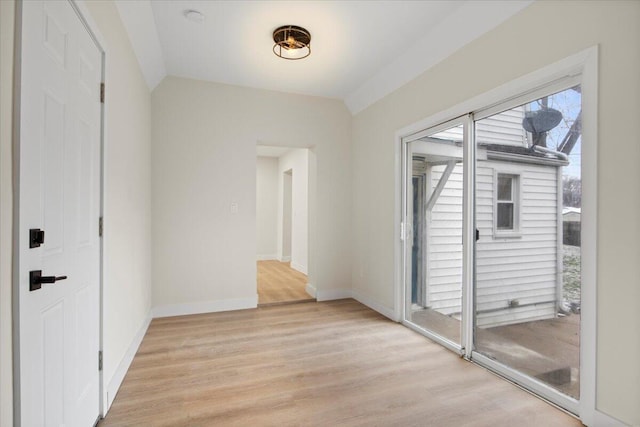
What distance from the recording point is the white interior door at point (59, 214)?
43.8 inches

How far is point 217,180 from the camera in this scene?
3984mm

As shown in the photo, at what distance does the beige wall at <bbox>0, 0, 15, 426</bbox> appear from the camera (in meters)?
0.99

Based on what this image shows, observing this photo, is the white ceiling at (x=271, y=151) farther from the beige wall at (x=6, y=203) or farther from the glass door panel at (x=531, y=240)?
the beige wall at (x=6, y=203)

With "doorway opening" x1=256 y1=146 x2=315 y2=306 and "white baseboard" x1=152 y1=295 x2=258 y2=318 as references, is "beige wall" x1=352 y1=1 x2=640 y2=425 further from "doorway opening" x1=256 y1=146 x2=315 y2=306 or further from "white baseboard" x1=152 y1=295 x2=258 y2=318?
"doorway opening" x1=256 y1=146 x2=315 y2=306

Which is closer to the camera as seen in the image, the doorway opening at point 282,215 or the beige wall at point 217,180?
the beige wall at point 217,180

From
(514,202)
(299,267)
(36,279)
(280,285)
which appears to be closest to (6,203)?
(36,279)

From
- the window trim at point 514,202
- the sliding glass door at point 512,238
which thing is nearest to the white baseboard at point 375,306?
the sliding glass door at point 512,238

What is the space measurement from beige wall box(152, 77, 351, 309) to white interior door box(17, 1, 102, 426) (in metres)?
1.95

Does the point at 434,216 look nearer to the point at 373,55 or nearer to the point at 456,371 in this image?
the point at 456,371

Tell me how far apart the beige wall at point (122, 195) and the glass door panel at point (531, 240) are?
107 inches

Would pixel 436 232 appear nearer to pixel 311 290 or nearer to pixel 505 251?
pixel 505 251

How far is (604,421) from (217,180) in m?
3.91

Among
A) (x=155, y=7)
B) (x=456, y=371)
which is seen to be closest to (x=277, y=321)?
(x=456, y=371)

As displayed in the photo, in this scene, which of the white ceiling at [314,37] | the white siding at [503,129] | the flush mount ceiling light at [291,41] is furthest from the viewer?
the flush mount ceiling light at [291,41]
